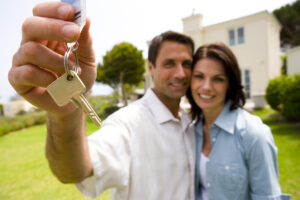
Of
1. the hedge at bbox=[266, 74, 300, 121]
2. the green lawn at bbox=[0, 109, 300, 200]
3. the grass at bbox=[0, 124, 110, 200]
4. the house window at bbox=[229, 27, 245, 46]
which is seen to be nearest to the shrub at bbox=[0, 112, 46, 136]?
the green lawn at bbox=[0, 109, 300, 200]

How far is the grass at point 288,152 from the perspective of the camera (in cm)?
376

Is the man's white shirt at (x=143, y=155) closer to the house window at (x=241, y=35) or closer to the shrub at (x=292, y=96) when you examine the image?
the shrub at (x=292, y=96)

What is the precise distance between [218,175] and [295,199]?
284cm

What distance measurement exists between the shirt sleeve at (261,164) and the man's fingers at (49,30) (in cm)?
152

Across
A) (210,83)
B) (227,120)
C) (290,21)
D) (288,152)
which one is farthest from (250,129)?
(290,21)

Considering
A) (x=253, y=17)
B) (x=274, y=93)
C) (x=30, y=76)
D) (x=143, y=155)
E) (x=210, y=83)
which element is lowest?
(x=274, y=93)

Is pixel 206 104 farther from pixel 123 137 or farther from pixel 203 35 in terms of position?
pixel 203 35

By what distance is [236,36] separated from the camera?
1285 centimetres

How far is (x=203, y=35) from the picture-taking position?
13.8 m

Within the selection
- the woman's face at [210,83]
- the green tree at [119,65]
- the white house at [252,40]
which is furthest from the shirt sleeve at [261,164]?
the white house at [252,40]

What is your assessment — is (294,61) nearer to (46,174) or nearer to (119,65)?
(119,65)

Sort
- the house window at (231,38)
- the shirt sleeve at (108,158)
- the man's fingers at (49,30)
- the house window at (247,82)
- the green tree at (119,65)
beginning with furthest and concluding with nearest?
1. the house window at (231,38)
2. the house window at (247,82)
3. the green tree at (119,65)
4. the shirt sleeve at (108,158)
5. the man's fingers at (49,30)

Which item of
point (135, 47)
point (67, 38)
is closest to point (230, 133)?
point (135, 47)

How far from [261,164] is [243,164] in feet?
0.41
